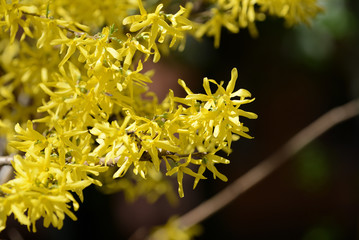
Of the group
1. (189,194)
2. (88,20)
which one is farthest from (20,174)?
(189,194)

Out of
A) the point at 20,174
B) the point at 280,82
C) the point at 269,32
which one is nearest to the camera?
the point at 20,174

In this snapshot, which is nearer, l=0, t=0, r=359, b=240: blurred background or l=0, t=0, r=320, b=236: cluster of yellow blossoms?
l=0, t=0, r=320, b=236: cluster of yellow blossoms

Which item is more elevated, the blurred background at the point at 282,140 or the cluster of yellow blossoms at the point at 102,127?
the cluster of yellow blossoms at the point at 102,127

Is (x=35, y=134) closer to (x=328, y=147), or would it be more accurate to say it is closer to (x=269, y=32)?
(x=269, y=32)

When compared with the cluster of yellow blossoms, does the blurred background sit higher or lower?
lower

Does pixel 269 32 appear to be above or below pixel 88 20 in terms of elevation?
below

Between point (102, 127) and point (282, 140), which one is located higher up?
point (102, 127)

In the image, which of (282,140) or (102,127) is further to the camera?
(282,140)

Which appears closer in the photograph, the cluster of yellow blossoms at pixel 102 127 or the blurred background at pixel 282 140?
the cluster of yellow blossoms at pixel 102 127
